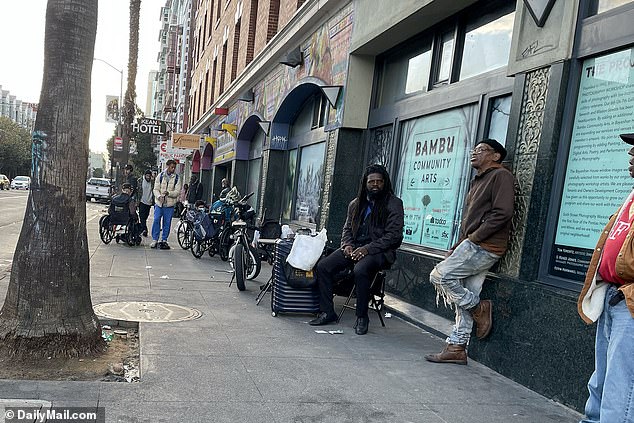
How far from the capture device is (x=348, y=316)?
6258mm

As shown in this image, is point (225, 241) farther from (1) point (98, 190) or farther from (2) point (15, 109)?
(2) point (15, 109)

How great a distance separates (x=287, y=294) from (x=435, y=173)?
2709 millimetres

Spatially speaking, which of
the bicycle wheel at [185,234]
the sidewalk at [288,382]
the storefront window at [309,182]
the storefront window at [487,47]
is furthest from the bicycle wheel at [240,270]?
the bicycle wheel at [185,234]

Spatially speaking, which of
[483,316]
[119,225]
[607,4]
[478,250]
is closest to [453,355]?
[483,316]

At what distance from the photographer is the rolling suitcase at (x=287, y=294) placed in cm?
591

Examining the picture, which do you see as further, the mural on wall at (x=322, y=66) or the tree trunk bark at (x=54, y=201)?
the mural on wall at (x=322, y=66)

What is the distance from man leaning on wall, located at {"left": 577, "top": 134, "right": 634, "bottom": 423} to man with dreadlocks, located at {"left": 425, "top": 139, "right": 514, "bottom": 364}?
1472 millimetres

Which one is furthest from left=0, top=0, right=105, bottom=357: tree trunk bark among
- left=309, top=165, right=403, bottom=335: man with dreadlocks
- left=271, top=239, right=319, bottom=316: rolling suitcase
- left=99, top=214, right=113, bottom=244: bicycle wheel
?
left=99, top=214, right=113, bottom=244: bicycle wheel

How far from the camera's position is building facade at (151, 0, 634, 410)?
400 centimetres

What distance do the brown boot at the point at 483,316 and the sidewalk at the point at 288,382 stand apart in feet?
1.04

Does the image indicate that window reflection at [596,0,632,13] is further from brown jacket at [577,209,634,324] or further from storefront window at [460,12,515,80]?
brown jacket at [577,209,634,324]

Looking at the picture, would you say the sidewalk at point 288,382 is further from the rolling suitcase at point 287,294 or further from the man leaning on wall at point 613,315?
the man leaning on wall at point 613,315

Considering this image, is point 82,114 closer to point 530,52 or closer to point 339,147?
point 530,52

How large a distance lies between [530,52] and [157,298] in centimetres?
480
